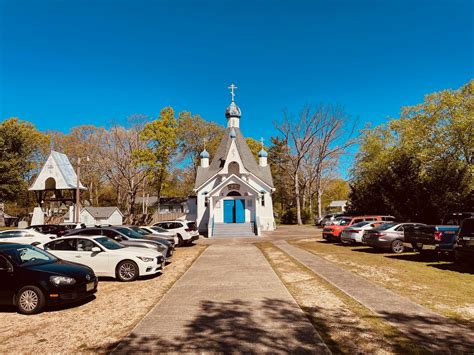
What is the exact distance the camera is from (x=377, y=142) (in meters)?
36.2

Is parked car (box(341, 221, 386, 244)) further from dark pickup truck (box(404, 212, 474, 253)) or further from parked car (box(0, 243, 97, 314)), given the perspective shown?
parked car (box(0, 243, 97, 314))

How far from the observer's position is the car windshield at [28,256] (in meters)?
7.74

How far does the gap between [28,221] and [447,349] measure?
5245cm

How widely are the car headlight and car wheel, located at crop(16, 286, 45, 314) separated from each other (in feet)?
1.04

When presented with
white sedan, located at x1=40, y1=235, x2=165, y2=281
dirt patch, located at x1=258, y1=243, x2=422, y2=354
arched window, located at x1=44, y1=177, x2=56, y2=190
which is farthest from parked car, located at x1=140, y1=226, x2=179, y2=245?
arched window, located at x1=44, y1=177, x2=56, y2=190

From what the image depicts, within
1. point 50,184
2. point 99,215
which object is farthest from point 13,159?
point 99,215

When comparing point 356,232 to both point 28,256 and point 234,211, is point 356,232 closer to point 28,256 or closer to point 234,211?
point 234,211

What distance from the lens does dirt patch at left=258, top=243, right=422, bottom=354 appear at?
5.14 meters

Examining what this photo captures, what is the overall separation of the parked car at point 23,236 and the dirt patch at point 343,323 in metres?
14.0

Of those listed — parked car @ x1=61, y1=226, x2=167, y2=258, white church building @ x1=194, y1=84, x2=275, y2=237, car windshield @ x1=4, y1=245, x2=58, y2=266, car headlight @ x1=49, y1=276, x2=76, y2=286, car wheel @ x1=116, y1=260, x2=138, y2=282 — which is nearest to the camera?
car headlight @ x1=49, y1=276, x2=76, y2=286

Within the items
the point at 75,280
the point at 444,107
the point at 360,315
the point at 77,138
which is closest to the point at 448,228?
the point at 360,315

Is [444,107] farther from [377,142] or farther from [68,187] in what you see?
[68,187]

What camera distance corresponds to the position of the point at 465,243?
11.4m

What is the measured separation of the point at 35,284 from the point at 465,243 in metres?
12.7
